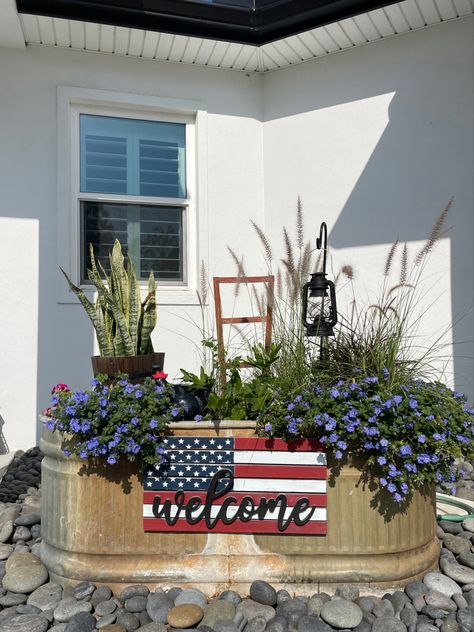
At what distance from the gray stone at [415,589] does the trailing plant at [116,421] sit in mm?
1007

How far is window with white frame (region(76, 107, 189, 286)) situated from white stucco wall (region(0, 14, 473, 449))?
21 cm

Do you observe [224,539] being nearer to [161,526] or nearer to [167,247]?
[161,526]

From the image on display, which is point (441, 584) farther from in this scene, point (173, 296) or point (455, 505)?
point (173, 296)

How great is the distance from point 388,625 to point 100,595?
3.20ft

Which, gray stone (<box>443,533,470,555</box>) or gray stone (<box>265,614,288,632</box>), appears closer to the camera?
gray stone (<box>265,614,288,632</box>)

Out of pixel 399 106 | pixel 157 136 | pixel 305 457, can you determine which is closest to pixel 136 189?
pixel 157 136

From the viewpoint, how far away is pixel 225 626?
184cm

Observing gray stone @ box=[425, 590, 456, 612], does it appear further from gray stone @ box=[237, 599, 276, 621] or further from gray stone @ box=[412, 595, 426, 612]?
gray stone @ box=[237, 599, 276, 621]

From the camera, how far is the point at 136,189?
4383mm

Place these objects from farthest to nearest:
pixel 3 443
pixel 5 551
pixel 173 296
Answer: pixel 173 296 < pixel 3 443 < pixel 5 551

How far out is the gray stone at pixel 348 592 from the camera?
79.8 inches

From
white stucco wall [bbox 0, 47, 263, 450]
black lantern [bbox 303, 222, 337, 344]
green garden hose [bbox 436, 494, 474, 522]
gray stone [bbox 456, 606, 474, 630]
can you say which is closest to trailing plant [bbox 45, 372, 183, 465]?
black lantern [bbox 303, 222, 337, 344]

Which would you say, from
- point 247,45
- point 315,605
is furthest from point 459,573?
point 247,45

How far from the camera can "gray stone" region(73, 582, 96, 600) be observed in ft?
6.73
